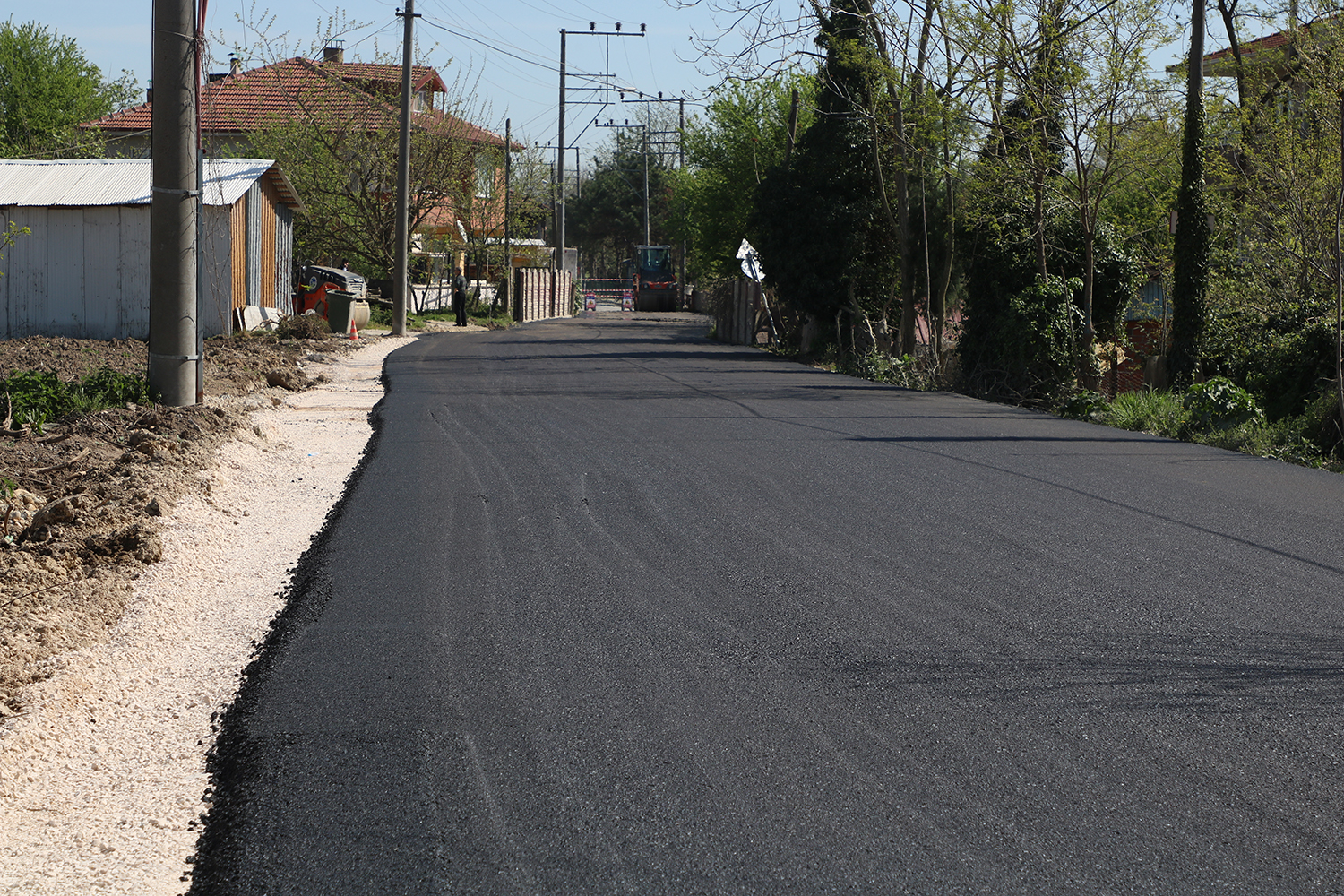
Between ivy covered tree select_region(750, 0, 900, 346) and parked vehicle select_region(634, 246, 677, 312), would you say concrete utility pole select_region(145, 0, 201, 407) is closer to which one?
ivy covered tree select_region(750, 0, 900, 346)

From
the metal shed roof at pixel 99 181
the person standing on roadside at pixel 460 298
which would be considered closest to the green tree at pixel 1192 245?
the metal shed roof at pixel 99 181

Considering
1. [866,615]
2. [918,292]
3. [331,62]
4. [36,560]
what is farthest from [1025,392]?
[331,62]

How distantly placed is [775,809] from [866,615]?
2175 mm

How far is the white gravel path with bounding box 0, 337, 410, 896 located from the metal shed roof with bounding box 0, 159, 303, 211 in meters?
18.9

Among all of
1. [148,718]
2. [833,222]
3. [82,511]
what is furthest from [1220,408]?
[833,222]

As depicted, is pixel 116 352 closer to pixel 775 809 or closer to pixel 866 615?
pixel 866 615

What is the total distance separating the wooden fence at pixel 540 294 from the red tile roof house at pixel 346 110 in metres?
2.21

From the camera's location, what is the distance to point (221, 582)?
6770mm

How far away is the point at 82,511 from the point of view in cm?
738

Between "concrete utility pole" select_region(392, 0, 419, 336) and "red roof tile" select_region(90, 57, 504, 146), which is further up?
"red roof tile" select_region(90, 57, 504, 146)

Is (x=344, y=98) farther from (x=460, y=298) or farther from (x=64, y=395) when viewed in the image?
(x=64, y=395)

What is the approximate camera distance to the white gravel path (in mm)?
3619

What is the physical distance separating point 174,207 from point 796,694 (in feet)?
33.3

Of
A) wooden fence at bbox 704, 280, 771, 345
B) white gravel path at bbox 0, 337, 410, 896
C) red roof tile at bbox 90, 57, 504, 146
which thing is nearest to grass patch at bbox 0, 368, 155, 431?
white gravel path at bbox 0, 337, 410, 896
